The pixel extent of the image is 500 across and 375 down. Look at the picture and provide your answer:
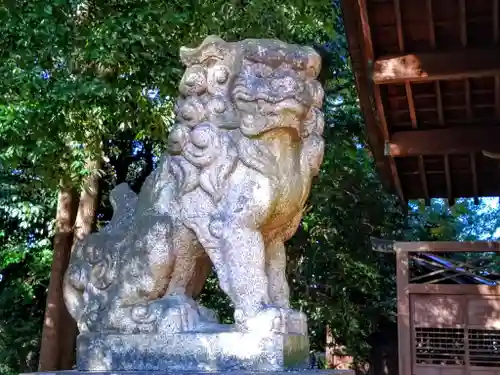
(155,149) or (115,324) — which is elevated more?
(155,149)

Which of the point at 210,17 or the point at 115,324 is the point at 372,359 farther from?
the point at 115,324

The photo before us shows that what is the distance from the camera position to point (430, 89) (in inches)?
213

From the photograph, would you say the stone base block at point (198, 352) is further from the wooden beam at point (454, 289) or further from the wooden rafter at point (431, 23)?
the wooden beam at point (454, 289)

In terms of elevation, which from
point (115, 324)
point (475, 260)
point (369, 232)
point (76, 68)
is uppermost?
point (76, 68)

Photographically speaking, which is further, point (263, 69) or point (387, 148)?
point (387, 148)

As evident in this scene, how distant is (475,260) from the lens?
7.42 metres

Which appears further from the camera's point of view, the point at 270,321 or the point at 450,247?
the point at 450,247

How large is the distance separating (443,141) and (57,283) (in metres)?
4.44

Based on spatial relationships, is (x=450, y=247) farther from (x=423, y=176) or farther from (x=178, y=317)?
(x=178, y=317)

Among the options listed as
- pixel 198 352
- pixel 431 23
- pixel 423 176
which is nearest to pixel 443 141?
pixel 423 176

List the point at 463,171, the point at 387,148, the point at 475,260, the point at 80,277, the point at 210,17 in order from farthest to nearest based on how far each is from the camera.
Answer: the point at 475,260, the point at 463,171, the point at 387,148, the point at 210,17, the point at 80,277

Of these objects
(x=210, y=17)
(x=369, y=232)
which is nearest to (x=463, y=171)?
(x=210, y=17)

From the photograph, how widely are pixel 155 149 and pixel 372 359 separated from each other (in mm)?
5511

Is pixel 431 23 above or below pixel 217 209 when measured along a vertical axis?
above
